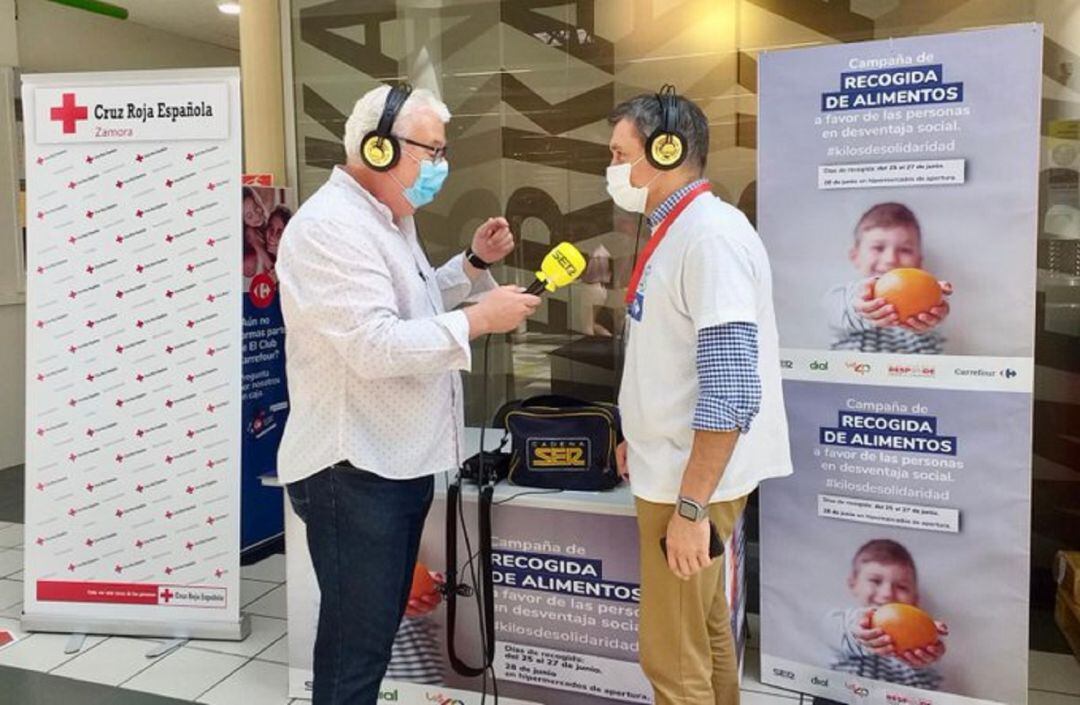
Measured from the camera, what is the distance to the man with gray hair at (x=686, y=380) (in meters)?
1.61

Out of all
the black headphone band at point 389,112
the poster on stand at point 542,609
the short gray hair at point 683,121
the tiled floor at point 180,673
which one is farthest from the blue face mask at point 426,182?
the tiled floor at point 180,673

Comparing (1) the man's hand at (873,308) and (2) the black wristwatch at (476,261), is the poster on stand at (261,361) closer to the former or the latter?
(2) the black wristwatch at (476,261)

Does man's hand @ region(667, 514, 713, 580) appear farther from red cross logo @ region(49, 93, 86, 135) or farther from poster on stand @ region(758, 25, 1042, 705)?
red cross logo @ region(49, 93, 86, 135)

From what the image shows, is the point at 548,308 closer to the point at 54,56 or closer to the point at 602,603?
the point at 602,603

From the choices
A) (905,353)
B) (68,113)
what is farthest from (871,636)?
(68,113)

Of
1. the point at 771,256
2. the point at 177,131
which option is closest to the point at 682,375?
the point at 771,256

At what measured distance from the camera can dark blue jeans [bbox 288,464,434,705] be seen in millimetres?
1762

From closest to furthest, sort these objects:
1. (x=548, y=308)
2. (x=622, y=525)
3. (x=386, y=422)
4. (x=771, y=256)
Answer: (x=386, y=422) → (x=622, y=525) → (x=771, y=256) → (x=548, y=308)

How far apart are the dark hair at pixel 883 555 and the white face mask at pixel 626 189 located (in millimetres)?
1252

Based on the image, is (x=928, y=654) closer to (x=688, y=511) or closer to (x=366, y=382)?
(x=688, y=511)

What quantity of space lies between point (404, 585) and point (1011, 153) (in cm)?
185

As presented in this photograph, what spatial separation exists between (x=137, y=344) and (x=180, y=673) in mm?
1138

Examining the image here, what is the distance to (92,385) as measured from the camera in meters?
3.06

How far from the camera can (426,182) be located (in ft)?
6.10
